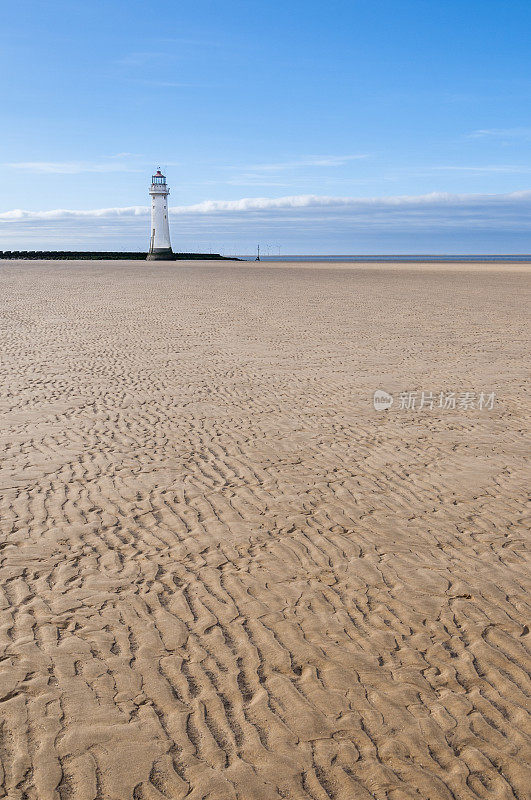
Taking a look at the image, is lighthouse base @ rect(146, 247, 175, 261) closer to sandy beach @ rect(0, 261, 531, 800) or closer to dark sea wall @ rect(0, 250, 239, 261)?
dark sea wall @ rect(0, 250, 239, 261)

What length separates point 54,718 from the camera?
4227mm

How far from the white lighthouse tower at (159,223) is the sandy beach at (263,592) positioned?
76.9 metres

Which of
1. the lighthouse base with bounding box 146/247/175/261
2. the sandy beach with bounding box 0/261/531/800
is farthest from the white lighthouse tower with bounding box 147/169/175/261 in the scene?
the sandy beach with bounding box 0/261/531/800

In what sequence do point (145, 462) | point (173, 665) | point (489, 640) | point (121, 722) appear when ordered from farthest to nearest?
point (145, 462) < point (489, 640) < point (173, 665) < point (121, 722)

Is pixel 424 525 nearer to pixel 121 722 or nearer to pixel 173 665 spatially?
pixel 173 665

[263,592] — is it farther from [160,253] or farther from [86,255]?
[86,255]

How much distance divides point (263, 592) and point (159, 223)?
289ft

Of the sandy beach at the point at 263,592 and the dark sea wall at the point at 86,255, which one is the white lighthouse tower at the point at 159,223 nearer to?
the dark sea wall at the point at 86,255

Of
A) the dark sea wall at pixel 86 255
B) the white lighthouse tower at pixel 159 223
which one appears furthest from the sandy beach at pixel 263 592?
the dark sea wall at pixel 86 255

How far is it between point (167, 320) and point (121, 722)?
20793 millimetres

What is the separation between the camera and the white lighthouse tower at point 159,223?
85375 millimetres

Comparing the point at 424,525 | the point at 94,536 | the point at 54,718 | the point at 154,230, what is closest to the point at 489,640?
the point at 424,525

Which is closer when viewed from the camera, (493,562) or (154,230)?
(493,562)

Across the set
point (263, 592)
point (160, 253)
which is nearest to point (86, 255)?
point (160, 253)
